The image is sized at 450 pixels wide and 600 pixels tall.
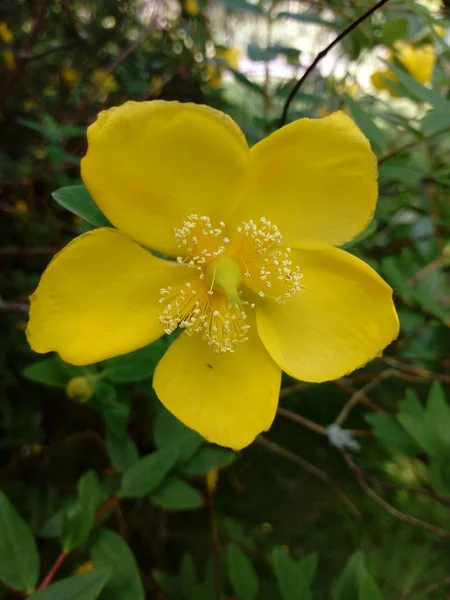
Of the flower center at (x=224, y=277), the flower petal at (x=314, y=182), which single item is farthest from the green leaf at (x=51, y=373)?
the flower petal at (x=314, y=182)

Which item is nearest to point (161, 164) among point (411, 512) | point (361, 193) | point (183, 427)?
point (361, 193)

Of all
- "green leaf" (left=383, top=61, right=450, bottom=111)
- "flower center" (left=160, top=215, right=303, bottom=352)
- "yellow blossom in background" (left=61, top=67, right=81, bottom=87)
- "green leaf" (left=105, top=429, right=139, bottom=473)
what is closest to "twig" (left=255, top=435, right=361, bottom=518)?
"green leaf" (left=105, top=429, right=139, bottom=473)

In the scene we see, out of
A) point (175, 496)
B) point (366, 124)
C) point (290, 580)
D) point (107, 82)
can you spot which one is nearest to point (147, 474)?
point (175, 496)

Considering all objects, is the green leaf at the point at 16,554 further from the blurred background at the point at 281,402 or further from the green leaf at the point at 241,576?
the green leaf at the point at 241,576

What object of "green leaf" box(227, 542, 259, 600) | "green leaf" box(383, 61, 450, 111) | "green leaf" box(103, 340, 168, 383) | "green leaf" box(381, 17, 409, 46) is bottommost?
"green leaf" box(227, 542, 259, 600)

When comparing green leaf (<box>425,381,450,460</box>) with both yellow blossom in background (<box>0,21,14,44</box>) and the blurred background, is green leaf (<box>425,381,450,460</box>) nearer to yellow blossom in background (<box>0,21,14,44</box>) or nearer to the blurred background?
the blurred background

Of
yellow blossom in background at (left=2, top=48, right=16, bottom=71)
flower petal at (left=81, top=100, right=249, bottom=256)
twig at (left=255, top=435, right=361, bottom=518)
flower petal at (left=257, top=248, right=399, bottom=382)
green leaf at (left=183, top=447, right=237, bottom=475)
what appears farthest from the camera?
yellow blossom in background at (left=2, top=48, right=16, bottom=71)

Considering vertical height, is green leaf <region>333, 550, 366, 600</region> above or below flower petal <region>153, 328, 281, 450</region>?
below
